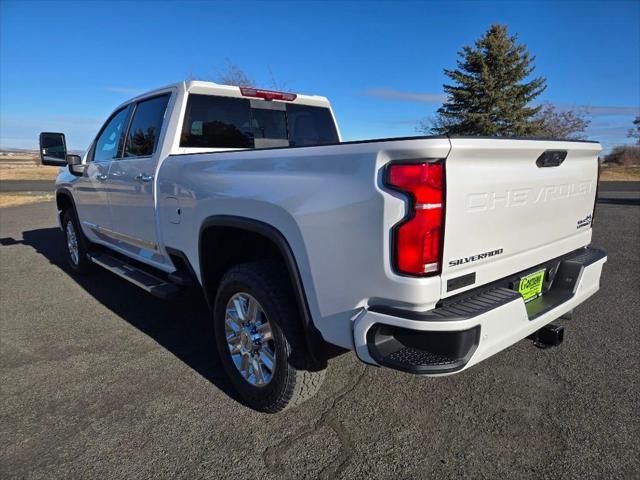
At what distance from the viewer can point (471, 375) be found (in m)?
3.02

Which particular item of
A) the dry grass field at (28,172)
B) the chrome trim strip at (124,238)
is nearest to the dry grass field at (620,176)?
the chrome trim strip at (124,238)

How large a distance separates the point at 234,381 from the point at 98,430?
0.81 m

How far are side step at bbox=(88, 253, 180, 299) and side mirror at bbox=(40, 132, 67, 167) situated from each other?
1202 millimetres

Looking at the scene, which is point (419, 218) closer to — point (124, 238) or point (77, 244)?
point (124, 238)

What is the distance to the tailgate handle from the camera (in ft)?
7.66

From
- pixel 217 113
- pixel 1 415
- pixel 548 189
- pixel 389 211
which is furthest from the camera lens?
pixel 217 113

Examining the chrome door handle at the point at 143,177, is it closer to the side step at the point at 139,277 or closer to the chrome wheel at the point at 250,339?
the side step at the point at 139,277

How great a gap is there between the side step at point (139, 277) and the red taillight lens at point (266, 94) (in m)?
1.81

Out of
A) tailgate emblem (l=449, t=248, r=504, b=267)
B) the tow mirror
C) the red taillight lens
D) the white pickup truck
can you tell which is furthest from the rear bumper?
the tow mirror

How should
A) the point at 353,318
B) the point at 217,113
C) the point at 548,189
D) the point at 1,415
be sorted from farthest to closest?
the point at 217,113 → the point at 1,415 → the point at 548,189 → the point at 353,318

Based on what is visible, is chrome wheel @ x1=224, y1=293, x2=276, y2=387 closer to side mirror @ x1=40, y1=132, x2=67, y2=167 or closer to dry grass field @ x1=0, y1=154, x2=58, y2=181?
side mirror @ x1=40, y1=132, x2=67, y2=167

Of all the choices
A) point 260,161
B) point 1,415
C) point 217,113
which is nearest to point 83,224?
point 217,113

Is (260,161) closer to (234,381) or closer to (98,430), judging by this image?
(234,381)

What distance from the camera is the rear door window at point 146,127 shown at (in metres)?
3.77
